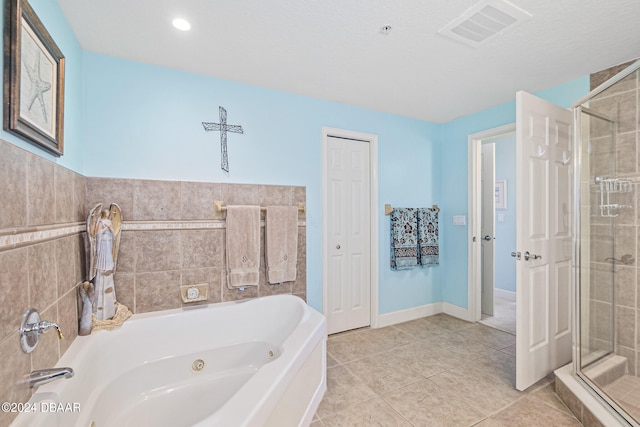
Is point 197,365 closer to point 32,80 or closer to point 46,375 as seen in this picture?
point 46,375

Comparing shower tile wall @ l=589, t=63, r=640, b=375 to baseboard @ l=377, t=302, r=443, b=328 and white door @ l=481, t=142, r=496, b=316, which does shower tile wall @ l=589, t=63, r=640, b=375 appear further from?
baseboard @ l=377, t=302, r=443, b=328

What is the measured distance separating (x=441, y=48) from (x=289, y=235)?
70.9 inches

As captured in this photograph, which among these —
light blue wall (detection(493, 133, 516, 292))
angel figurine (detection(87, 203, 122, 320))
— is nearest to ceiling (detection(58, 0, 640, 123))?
angel figurine (detection(87, 203, 122, 320))

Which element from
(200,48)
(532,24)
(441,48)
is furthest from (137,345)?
(532,24)

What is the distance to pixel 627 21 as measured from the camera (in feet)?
5.36

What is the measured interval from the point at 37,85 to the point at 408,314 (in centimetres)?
351

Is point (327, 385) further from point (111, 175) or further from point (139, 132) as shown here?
point (139, 132)

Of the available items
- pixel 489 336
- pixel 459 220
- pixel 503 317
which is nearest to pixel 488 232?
pixel 459 220

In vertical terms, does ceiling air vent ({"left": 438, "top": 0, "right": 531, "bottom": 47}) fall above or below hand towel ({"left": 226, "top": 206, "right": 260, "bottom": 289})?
above

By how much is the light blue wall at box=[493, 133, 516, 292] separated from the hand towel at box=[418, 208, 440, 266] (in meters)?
1.61

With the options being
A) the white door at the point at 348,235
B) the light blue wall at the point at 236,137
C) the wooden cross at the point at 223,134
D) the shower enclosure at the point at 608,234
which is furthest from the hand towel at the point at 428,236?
the wooden cross at the point at 223,134

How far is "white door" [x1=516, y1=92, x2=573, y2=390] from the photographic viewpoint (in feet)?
6.30

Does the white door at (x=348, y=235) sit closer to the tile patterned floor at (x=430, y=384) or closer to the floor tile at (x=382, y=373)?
the tile patterned floor at (x=430, y=384)

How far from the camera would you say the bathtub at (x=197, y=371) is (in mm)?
1157
